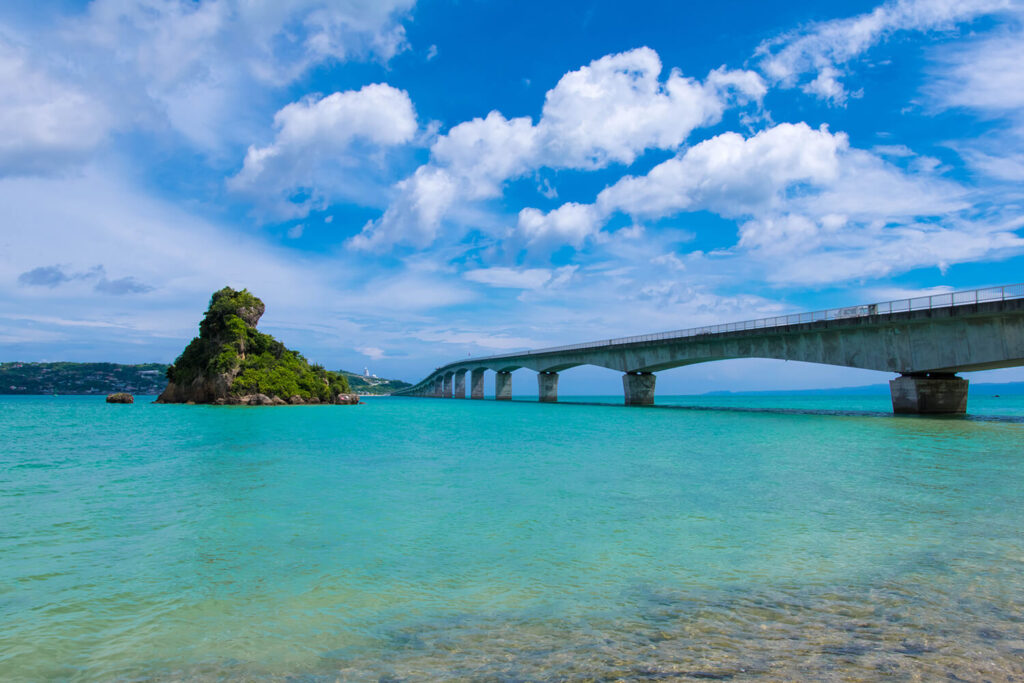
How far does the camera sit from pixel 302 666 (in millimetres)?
4613

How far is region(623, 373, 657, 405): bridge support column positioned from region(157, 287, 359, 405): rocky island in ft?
162

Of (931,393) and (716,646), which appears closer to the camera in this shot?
(716,646)

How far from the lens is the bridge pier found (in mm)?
92000

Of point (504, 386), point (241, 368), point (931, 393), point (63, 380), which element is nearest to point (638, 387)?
point (931, 393)

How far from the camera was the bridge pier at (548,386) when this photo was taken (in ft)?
302

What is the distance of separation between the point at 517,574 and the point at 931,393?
4012 cm

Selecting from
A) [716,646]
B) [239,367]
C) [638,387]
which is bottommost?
[716,646]

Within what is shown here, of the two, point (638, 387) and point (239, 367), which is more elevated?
point (239, 367)

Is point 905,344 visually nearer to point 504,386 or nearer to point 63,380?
point 504,386

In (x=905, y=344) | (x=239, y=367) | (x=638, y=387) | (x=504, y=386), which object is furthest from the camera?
(x=504, y=386)

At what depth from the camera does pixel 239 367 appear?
82.6 m

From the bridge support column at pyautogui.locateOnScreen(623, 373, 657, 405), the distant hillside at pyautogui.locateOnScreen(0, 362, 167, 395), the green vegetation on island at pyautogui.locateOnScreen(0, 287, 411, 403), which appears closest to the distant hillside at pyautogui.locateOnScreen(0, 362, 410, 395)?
the distant hillside at pyautogui.locateOnScreen(0, 362, 167, 395)

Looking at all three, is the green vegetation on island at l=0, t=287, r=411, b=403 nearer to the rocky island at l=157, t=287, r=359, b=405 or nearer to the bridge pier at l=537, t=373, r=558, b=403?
the rocky island at l=157, t=287, r=359, b=405

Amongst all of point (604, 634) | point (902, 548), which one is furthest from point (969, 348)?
point (604, 634)
